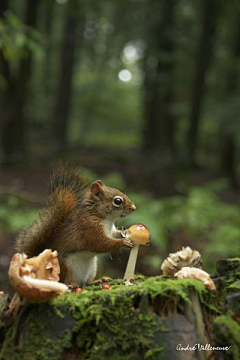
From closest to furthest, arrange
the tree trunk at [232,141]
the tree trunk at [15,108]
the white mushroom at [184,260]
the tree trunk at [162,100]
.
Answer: the white mushroom at [184,260] < the tree trunk at [15,108] < the tree trunk at [162,100] < the tree trunk at [232,141]

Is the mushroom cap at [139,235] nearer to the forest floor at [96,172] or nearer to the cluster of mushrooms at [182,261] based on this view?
the cluster of mushrooms at [182,261]

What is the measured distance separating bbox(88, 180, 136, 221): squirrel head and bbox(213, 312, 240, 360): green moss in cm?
100

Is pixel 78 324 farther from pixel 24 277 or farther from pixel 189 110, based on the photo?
pixel 189 110

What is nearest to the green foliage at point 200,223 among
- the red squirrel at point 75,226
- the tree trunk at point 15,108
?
→ the red squirrel at point 75,226

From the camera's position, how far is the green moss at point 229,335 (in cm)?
182

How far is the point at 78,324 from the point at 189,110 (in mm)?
10712

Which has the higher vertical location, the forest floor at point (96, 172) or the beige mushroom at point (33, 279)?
the forest floor at point (96, 172)

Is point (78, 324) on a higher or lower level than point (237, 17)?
lower

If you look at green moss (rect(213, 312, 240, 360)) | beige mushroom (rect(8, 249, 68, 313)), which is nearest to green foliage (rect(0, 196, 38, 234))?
beige mushroom (rect(8, 249, 68, 313))

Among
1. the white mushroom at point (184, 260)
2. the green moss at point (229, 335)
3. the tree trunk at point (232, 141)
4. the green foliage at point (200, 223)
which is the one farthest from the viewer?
the tree trunk at point (232, 141)

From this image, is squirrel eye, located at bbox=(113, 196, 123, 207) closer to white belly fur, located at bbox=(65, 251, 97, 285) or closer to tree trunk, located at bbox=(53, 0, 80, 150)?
white belly fur, located at bbox=(65, 251, 97, 285)

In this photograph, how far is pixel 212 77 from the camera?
48.9 feet

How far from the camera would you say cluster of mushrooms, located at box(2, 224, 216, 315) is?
186 centimetres

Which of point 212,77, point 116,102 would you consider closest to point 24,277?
point 212,77
